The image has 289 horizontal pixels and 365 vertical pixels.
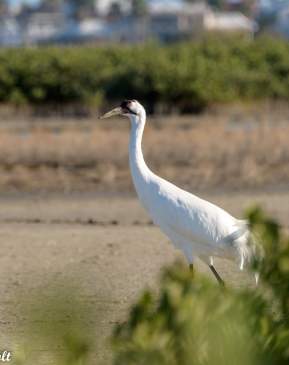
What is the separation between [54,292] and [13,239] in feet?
34.5

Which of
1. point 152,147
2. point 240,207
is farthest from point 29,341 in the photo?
point 152,147

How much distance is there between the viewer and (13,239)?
15.7m

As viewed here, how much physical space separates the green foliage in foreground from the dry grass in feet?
54.5

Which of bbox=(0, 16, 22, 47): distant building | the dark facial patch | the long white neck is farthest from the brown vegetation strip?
bbox=(0, 16, 22, 47): distant building

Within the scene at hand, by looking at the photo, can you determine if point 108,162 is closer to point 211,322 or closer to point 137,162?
point 137,162

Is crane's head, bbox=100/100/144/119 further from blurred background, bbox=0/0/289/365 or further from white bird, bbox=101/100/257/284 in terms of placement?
blurred background, bbox=0/0/289/365

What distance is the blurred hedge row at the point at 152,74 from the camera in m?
45.0

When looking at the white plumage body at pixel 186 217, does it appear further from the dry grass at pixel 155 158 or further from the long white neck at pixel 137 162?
the dry grass at pixel 155 158

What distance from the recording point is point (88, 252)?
14492mm

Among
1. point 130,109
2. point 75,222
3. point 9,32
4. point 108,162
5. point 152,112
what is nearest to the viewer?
point 130,109

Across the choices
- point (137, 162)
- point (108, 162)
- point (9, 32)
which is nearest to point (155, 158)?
point (108, 162)

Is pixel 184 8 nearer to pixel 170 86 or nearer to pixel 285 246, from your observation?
pixel 170 86

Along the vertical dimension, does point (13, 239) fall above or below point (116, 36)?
above

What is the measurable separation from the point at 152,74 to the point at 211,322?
41.0m
